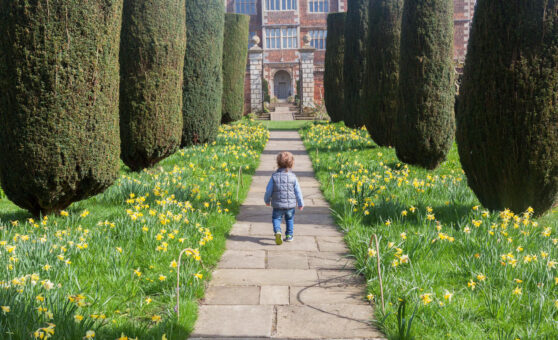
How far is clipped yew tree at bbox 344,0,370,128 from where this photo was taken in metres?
14.8

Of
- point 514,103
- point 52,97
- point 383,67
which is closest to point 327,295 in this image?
point 514,103

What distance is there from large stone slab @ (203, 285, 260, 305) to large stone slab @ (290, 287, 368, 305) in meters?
0.29

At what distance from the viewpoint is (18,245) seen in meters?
3.82

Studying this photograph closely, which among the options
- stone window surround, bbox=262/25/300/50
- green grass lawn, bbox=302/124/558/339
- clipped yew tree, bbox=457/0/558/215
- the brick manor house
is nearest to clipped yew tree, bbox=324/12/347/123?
green grass lawn, bbox=302/124/558/339

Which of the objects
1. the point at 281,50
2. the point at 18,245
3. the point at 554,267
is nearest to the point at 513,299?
the point at 554,267

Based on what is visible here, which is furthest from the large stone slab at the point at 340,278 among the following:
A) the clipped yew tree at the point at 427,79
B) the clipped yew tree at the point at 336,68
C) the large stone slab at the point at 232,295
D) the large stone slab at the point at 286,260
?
the clipped yew tree at the point at 336,68

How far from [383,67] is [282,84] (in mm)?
32250

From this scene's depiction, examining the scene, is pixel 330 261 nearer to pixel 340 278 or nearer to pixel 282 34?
pixel 340 278

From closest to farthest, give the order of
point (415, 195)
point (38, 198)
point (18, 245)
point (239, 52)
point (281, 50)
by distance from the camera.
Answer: point (18, 245) → point (38, 198) → point (415, 195) → point (239, 52) → point (281, 50)

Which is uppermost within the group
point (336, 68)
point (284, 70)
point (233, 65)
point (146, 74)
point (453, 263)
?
point (284, 70)

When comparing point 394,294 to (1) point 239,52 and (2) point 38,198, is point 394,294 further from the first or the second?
(1) point 239,52

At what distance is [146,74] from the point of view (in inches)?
320

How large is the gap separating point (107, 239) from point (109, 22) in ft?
8.39

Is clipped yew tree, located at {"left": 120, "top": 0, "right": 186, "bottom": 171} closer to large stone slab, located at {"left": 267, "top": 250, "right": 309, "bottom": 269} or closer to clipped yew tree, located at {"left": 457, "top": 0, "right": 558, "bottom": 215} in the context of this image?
large stone slab, located at {"left": 267, "top": 250, "right": 309, "bottom": 269}
